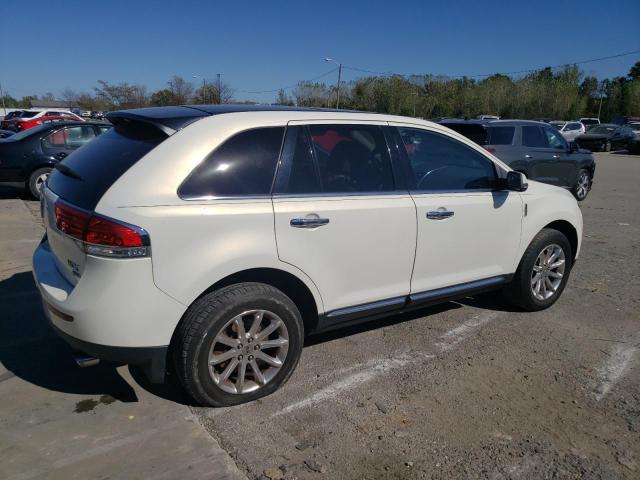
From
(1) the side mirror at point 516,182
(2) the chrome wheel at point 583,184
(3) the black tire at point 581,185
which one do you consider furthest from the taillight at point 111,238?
(2) the chrome wheel at point 583,184

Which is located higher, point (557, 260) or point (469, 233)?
point (469, 233)

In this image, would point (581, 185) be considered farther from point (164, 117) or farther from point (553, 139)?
point (164, 117)

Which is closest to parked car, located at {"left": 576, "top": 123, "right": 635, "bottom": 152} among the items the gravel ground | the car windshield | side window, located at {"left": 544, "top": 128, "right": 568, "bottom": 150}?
the car windshield

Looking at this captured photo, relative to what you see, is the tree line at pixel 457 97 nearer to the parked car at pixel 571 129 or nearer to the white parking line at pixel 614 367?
the parked car at pixel 571 129

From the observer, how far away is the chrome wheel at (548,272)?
15.3ft

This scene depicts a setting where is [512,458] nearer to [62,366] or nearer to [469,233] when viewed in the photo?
[469,233]

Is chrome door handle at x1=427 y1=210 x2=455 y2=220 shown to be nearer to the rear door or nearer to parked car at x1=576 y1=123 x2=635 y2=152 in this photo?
the rear door

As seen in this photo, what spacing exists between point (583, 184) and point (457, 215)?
9.75 m

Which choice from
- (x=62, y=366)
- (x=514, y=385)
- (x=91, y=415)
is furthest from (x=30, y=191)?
(x=514, y=385)

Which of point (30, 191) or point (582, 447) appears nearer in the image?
point (582, 447)

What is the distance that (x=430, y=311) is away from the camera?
4.75 meters

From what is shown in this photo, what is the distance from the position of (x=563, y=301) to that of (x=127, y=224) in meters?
4.30

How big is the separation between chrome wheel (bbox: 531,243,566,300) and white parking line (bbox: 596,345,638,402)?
0.82 meters

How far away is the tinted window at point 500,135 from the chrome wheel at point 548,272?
5917 millimetres
